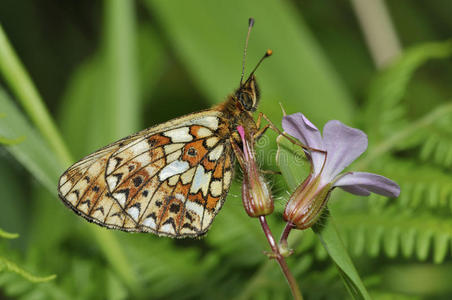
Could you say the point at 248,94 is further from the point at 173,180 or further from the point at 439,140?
the point at 439,140

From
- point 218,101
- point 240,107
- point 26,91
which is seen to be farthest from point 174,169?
point 218,101

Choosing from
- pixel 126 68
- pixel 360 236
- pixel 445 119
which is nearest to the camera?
pixel 360 236

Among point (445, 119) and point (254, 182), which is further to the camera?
point (445, 119)

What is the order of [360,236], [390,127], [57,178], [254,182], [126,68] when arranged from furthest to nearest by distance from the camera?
[126,68]
[390,127]
[360,236]
[57,178]
[254,182]

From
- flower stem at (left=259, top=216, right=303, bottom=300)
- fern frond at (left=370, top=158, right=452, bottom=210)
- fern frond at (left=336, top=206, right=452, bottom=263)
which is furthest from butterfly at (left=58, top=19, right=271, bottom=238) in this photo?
fern frond at (left=370, top=158, right=452, bottom=210)

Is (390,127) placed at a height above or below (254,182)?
below

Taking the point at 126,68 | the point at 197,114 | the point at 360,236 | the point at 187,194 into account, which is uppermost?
the point at 126,68

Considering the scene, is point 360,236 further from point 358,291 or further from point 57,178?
point 57,178

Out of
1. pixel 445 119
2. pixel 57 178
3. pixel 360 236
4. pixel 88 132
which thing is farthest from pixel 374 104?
pixel 88 132
